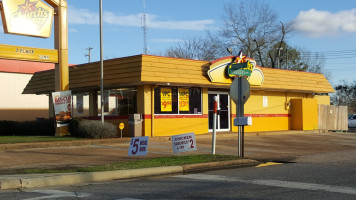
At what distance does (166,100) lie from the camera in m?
21.4

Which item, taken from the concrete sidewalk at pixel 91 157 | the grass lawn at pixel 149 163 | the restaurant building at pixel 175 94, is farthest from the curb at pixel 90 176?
the restaurant building at pixel 175 94

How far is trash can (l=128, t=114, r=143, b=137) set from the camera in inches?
787

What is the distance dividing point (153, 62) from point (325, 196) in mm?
13412

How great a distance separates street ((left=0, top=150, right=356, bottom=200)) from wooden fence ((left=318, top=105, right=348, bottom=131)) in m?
18.0

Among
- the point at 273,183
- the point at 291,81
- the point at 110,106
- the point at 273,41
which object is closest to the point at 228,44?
the point at 273,41

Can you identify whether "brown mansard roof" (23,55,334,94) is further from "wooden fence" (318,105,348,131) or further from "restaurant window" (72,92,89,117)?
"wooden fence" (318,105,348,131)

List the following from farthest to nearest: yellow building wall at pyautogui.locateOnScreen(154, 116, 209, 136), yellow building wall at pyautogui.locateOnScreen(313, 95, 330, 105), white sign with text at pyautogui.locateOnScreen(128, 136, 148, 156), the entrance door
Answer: yellow building wall at pyautogui.locateOnScreen(313, 95, 330, 105), the entrance door, yellow building wall at pyautogui.locateOnScreen(154, 116, 209, 136), white sign with text at pyautogui.locateOnScreen(128, 136, 148, 156)

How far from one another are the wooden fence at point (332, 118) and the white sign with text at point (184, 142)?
59.4 feet

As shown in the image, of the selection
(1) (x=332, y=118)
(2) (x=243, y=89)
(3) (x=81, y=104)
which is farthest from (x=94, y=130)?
(1) (x=332, y=118)

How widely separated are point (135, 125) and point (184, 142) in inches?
289

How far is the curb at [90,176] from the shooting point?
8953 millimetres

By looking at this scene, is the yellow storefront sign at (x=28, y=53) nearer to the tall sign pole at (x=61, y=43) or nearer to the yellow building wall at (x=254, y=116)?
the tall sign pole at (x=61, y=43)

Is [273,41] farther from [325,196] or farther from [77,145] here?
[325,196]

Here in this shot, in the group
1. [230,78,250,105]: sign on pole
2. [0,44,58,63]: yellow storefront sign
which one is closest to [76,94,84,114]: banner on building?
[0,44,58,63]: yellow storefront sign
